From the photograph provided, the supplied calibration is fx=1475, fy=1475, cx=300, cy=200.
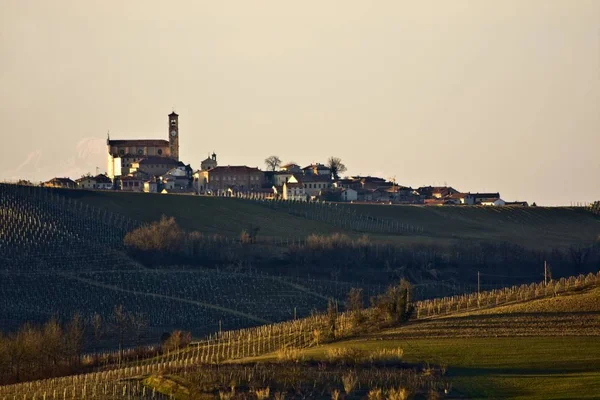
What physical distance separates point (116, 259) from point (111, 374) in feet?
139

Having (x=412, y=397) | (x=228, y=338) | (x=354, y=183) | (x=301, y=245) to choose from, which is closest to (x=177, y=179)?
(x=354, y=183)

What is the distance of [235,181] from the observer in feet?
521

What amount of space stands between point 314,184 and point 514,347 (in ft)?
326

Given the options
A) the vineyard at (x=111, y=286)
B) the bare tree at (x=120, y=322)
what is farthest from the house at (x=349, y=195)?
the bare tree at (x=120, y=322)

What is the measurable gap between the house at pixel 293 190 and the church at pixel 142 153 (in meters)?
16.0

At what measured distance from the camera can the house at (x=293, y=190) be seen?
152 meters

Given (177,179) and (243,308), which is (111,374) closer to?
(243,308)

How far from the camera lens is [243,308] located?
90000mm

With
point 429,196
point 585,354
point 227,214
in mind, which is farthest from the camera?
point 429,196

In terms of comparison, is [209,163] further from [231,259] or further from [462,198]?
[231,259]

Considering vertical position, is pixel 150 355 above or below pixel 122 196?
below

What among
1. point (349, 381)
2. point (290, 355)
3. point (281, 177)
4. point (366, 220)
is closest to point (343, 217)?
point (366, 220)

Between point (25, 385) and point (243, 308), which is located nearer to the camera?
point (25, 385)

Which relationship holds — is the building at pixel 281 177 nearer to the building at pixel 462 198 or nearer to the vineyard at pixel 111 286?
the building at pixel 462 198
